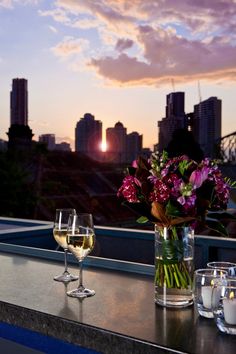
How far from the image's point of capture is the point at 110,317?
112 centimetres

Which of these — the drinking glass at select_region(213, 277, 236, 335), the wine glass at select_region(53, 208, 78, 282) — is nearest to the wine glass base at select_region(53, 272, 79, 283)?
the wine glass at select_region(53, 208, 78, 282)

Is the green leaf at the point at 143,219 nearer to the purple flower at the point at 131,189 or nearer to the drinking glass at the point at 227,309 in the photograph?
the purple flower at the point at 131,189

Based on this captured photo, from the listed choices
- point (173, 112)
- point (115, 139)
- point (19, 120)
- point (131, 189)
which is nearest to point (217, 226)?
point (131, 189)

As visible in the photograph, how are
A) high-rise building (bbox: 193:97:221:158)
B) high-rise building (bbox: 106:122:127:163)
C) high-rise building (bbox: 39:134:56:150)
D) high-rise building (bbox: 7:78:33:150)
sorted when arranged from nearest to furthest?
high-rise building (bbox: 193:97:221:158), high-rise building (bbox: 106:122:127:163), high-rise building (bbox: 7:78:33:150), high-rise building (bbox: 39:134:56:150)

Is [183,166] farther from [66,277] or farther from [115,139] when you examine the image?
[115,139]

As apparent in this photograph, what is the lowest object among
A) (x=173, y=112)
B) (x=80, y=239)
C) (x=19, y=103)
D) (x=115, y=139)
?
(x=80, y=239)

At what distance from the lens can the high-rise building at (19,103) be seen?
959 inches

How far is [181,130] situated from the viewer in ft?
68.1

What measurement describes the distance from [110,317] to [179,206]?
277 millimetres

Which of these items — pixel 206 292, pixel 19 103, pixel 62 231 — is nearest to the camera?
pixel 206 292

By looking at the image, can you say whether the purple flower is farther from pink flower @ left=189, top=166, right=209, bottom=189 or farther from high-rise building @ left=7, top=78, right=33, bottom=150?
high-rise building @ left=7, top=78, right=33, bottom=150

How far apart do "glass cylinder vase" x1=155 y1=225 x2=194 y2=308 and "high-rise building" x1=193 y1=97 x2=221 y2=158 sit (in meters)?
20.3

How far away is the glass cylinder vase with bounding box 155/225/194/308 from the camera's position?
1.21 meters

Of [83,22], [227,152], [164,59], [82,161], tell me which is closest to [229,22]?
[164,59]
